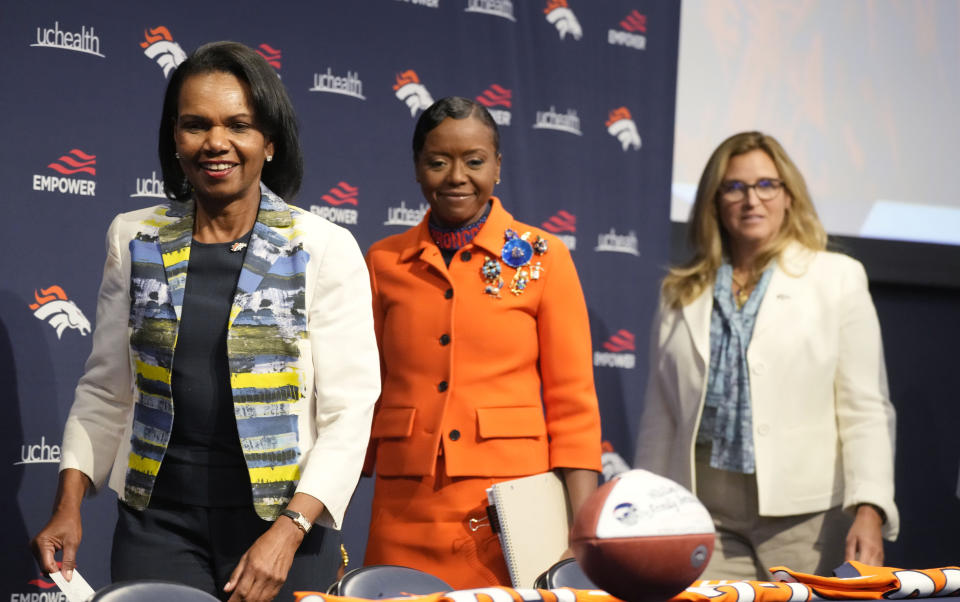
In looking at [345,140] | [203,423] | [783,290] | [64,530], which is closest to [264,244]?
[203,423]

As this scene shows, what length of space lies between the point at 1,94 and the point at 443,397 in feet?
5.95

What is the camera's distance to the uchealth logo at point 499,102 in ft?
13.4

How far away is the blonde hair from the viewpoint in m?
3.24

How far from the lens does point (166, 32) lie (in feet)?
11.5

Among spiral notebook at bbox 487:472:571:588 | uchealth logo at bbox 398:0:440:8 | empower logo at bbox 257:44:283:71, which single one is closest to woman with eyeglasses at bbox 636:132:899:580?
spiral notebook at bbox 487:472:571:588

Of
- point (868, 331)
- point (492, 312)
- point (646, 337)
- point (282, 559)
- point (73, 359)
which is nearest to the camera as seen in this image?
point (282, 559)

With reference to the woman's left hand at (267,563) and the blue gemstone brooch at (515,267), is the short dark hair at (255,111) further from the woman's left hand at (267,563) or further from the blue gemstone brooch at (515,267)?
the woman's left hand at (267,563)

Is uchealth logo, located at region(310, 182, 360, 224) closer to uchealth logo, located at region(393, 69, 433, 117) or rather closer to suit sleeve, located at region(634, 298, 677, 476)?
uchealth logo, located at region(393, 69, 433, 117)

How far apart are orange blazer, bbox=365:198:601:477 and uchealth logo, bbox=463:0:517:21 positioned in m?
1.67

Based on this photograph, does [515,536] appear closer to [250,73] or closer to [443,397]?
[443,397]

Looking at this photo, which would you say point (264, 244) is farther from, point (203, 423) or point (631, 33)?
point (631, 33)

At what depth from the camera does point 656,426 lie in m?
3.28

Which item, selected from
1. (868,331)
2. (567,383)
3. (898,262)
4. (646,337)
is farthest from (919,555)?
(567,383)

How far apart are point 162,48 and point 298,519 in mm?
2208
